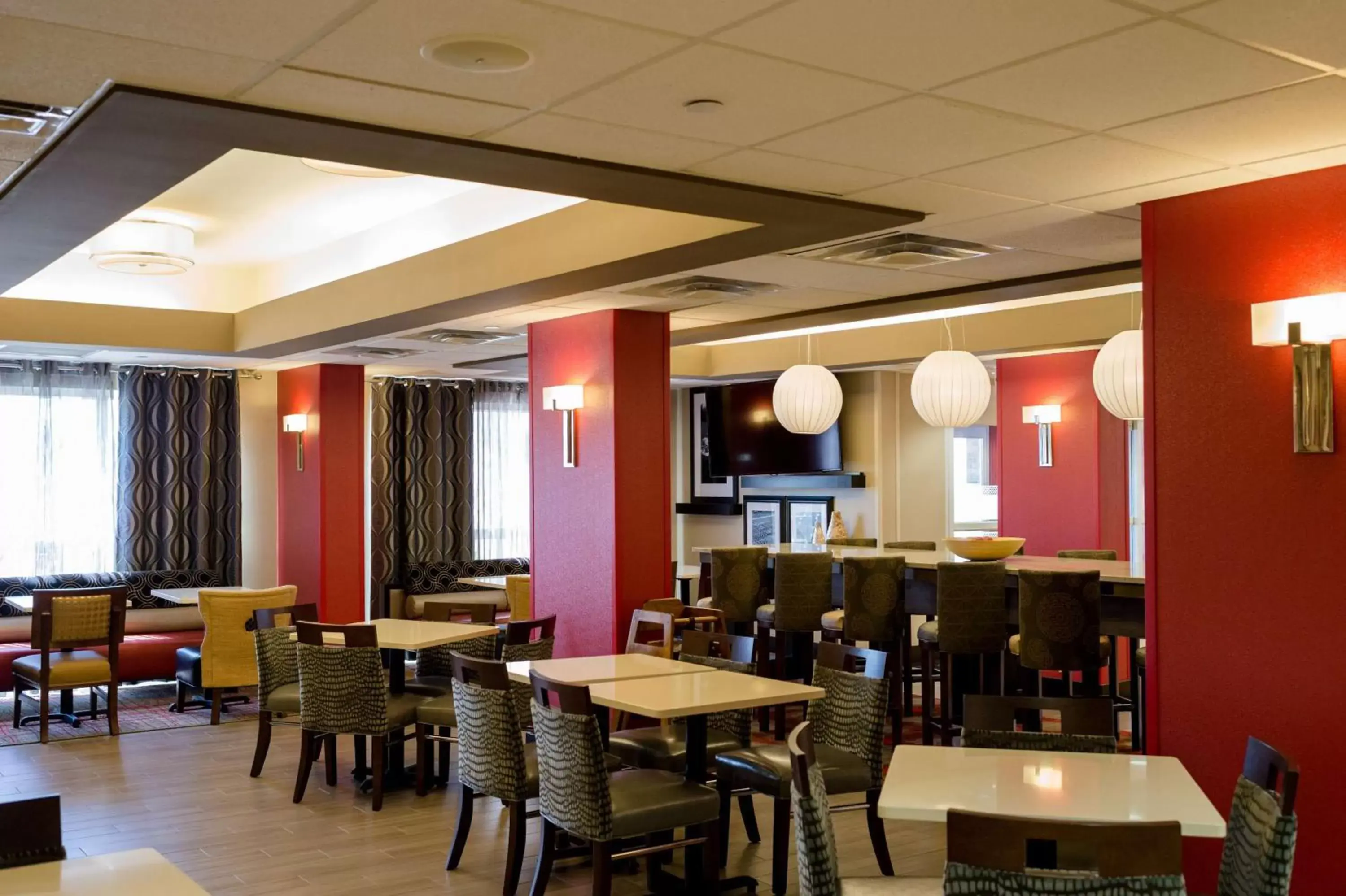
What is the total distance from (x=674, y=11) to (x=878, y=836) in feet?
11.8

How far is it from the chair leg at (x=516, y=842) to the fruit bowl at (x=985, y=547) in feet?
11.7

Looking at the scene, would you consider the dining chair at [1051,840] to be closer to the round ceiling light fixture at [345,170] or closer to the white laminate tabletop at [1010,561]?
the white laminate tabletop at [1010,561]

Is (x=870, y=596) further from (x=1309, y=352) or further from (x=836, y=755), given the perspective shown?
(x=1309, y=352)

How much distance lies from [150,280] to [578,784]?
257 inches

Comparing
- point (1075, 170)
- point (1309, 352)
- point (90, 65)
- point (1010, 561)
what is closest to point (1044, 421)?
point (1010, 561)

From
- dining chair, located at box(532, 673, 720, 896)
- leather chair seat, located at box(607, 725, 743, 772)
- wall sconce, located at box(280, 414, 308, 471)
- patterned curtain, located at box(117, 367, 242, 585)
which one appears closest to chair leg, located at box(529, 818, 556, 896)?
dining chair, located at box(532, 673, 720, 896)

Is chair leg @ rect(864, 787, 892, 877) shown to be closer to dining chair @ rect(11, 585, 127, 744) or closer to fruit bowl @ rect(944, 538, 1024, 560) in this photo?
fruit bowl @ rect(944, 538, 1024, 560)

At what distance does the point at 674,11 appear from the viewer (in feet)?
8.87

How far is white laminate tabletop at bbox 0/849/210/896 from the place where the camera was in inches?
95.1

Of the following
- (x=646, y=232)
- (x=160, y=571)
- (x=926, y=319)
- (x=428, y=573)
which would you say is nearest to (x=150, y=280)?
(x=160, y=571)

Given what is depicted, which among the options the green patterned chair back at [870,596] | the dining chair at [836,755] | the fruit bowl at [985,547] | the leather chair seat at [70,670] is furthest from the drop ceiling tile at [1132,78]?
the leather chair seat at [70,670]

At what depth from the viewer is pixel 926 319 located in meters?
10.1

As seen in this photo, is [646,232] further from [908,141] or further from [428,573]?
[428,573]

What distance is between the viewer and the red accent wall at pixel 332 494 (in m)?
11.0
